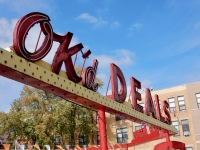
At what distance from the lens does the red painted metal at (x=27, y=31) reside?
570 centimetres

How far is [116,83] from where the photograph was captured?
996 cm

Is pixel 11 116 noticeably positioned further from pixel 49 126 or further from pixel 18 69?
pixel 18 69

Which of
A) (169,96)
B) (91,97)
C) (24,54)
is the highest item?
(169,96)

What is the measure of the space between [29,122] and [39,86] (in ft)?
92.1

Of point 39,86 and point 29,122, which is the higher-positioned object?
point 29,122

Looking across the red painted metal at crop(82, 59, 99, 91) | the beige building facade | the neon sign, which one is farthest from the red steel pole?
the beige building facade

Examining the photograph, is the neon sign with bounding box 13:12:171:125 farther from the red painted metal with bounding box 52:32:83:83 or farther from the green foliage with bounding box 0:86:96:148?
the green foliage with bounding box 0:86:96:148

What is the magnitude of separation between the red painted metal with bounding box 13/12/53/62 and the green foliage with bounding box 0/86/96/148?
2543 centimetres

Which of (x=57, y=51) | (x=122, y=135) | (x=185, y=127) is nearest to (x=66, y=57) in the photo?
(x=57, y=51)

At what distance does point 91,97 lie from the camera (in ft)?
26.3

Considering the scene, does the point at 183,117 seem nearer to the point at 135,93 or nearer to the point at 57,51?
the point at 135,93

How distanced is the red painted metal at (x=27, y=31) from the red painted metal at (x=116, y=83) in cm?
387

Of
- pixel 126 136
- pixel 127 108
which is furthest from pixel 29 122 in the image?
pixel 127 108

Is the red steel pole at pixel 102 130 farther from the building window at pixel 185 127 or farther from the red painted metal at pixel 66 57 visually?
the building window at pixel 185 127
